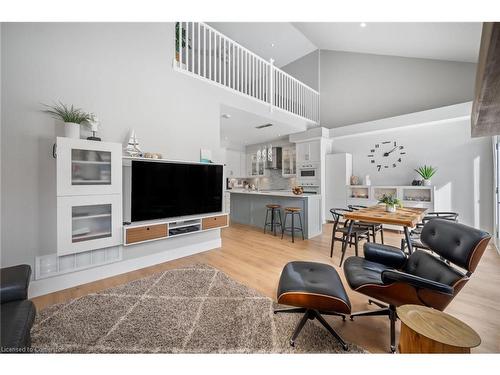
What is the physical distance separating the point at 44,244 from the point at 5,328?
61.5 inches

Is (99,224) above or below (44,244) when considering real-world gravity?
above

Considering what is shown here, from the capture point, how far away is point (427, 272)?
5.56ft

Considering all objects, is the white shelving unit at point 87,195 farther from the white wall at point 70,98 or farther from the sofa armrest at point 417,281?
the sofa armrest at point 417,281

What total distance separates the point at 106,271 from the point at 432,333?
3.15m

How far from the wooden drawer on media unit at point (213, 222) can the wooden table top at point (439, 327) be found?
268 cm

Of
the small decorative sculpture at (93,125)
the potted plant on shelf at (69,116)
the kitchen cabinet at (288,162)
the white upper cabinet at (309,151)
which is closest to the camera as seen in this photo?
the potted plant on shelf at (69,116)

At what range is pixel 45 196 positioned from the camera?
2.32 metres

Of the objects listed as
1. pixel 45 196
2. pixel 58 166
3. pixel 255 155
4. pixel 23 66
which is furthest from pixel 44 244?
pixel 255 155

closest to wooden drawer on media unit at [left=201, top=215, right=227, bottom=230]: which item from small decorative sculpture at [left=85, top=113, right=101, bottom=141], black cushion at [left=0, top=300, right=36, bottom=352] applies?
small decorative sculpture at [left=85, top=113, right=101, bottom=141]

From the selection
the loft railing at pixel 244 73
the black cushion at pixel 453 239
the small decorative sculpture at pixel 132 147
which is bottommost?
the black cushion at pixel 453 239

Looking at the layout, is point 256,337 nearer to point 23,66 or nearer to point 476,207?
point 23,66

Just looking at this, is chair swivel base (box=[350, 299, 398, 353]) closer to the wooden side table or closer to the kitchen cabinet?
the wooden side table

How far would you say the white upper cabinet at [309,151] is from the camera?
241 inches

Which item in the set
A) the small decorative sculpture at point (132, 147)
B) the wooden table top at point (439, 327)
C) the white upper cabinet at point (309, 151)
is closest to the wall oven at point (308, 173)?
the white upper cabinet at point (309, 151)
